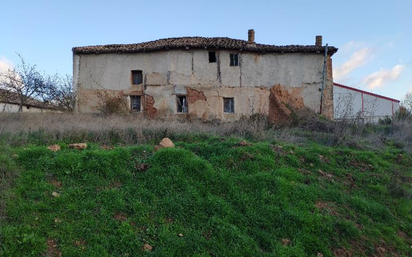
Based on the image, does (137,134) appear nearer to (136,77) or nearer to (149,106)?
(149,106)

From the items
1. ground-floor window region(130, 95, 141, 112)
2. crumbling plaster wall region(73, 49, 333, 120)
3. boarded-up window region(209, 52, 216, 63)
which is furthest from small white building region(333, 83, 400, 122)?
ground-floor window region(130, 95, 141, 112)

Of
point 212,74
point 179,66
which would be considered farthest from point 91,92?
point 212,74

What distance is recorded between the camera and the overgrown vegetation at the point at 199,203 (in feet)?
11.6

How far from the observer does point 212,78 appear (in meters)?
16.1

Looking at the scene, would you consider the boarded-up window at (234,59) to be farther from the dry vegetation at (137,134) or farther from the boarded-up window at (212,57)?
the dry vegetation at (137,134)

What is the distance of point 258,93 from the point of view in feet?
52.7

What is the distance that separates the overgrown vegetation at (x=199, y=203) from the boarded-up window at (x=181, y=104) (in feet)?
32.5

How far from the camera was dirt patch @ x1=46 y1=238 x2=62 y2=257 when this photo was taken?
314 cm

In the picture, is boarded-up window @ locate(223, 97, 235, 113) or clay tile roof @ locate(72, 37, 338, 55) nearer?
clay tile roof @ locate(72, 37, 338, 55)

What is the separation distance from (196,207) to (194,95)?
1219cm

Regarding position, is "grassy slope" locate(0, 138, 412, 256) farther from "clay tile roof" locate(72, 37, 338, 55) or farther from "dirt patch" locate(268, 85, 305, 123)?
"clay tile roof" locate(72, 37, 338, 55)

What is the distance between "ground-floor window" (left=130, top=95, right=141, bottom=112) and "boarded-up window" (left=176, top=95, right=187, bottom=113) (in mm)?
2417

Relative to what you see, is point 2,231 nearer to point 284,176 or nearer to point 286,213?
point 286,213

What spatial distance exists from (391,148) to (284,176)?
17.1 ft
